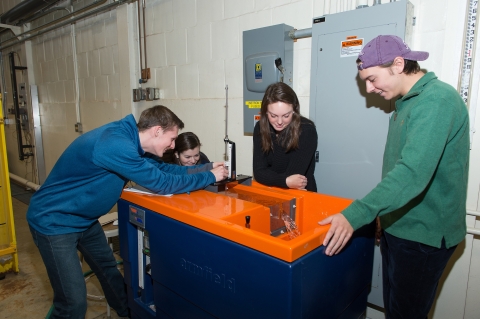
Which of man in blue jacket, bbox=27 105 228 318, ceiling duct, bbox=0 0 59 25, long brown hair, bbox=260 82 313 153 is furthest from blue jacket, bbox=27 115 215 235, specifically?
ceiling duct, bbox=0 0 59 25

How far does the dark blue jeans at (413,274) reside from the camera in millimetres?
1125

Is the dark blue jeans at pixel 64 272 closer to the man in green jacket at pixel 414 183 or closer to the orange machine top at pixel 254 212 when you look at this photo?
the orange machine top at pixel 254 212

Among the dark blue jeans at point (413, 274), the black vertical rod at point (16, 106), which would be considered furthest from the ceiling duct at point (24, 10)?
the dark blue jeans at point (413, 274)

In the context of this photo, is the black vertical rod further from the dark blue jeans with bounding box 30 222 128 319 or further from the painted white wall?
the dark blue jeans with bounding box 30 222 128 319

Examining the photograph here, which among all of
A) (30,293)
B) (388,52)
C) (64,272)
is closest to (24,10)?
(30,293)

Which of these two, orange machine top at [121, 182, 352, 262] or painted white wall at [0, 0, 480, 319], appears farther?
painted white wall at [0, 0, 480, 319]

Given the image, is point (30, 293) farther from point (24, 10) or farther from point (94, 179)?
point (24, 10)

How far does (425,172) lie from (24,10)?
4.78 metres

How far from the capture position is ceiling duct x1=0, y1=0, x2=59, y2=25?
3846 mm

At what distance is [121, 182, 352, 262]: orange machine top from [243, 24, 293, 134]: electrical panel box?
66 centimetres

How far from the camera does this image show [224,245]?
40.7 inches

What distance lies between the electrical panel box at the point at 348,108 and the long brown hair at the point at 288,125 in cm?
18

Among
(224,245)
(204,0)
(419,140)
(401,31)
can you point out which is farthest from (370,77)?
(204,0)

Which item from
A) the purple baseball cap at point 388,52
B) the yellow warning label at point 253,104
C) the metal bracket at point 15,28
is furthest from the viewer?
the metal bracket at point 15,28
